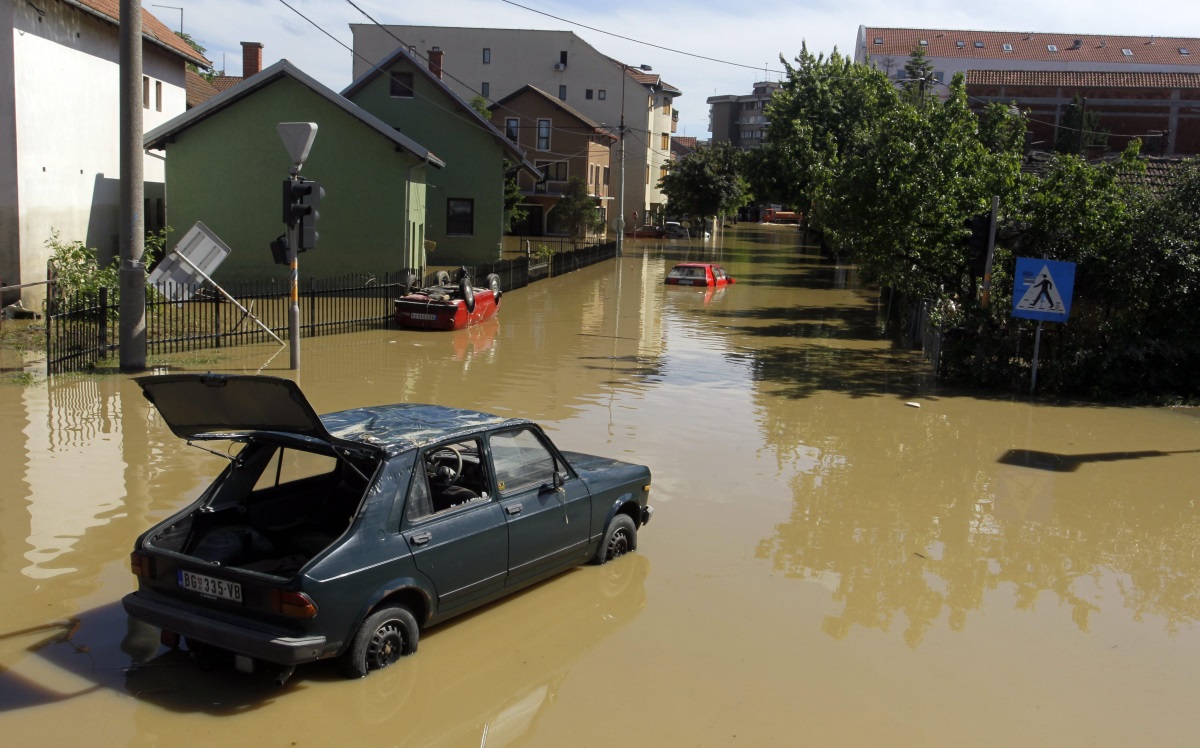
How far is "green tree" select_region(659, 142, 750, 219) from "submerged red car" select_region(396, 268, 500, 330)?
49698 mm

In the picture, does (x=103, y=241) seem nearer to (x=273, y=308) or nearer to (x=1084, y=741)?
(x=273, y=308)

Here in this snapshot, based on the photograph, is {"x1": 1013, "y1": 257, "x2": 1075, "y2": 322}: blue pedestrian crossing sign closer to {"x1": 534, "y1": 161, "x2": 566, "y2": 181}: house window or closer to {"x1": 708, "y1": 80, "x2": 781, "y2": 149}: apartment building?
{"x1": 534, "y1": 161, "x2": 566, "y2": 181}: house window

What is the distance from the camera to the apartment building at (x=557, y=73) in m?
77.6

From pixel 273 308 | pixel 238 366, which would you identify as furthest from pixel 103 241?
pixel 238 366

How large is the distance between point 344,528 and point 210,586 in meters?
1.05

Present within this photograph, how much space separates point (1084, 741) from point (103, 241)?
27183 millimetres

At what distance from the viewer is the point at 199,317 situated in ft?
65.1

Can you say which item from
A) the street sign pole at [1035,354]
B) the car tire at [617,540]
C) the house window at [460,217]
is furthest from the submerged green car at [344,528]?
the house window at [460,217]

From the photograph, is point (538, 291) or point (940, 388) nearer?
point (940, 388)

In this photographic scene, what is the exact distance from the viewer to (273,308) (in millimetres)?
24875

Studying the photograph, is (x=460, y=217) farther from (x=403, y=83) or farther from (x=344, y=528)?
(x=344, y=528)

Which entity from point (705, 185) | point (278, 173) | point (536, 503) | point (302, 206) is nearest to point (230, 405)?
point (536, 503)

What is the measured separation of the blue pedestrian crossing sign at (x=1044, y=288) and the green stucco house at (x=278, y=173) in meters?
18.7

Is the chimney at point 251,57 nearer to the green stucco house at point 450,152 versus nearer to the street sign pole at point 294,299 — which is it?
the green stucco house at point 450,152
